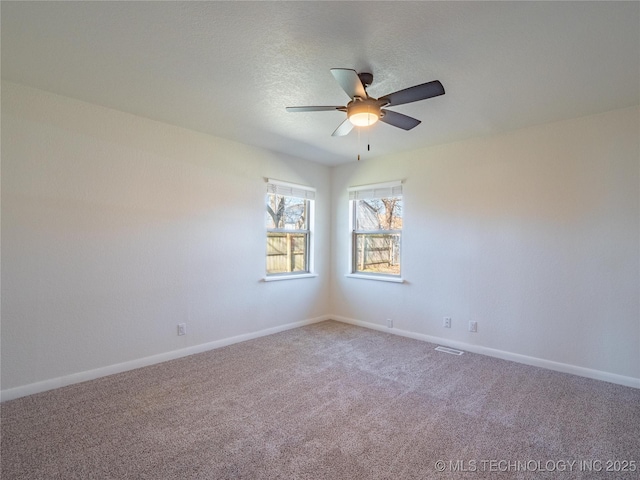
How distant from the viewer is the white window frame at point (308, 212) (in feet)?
14.4

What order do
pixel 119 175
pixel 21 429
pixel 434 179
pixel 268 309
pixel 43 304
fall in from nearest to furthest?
pixel 21 429 → pixel 43 304 → pixel 119 175 → pixel 434 179 → pixel 268 309

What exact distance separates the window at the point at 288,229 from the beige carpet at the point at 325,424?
1.59m

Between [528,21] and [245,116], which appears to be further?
[245,116]

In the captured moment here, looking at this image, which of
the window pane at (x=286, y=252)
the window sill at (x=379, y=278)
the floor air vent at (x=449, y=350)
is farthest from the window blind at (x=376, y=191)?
the floor air vent at (x=449, y=350)

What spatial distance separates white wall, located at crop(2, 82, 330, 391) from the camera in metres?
2.59

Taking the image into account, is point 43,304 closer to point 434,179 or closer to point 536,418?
point 536,418

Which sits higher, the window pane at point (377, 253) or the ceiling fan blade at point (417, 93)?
the ceiling fan blade at point (417, 93)

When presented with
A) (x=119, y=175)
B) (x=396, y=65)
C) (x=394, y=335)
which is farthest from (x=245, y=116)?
(x=394, y=335)

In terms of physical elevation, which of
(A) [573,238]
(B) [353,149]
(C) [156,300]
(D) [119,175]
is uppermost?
(B) [353,149]

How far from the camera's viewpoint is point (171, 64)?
2258 millimetres

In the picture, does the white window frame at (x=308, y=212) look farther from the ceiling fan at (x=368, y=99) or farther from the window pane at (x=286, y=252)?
the ceiling fan at (x=368, y=99)

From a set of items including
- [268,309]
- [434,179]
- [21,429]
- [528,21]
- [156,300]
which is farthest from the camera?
[268,309]

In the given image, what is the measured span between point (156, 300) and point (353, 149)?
2889mm

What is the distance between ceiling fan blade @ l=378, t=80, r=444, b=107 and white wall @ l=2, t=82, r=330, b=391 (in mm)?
2329
